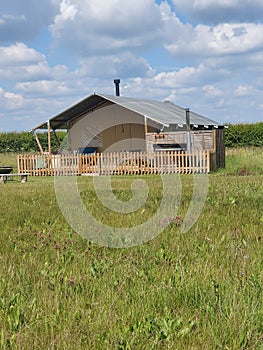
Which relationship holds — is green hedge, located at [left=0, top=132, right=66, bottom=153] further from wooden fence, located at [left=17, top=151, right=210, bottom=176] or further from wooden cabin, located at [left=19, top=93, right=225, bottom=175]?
wooden fence, located at [left=17, top=151, right=210, bottom=176]

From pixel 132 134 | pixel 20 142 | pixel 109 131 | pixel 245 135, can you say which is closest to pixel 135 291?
pixel 132 134

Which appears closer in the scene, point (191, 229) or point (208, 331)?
point (208, 331)

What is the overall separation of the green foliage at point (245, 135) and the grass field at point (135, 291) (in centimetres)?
3872

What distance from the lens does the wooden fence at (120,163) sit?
2561 centimetres

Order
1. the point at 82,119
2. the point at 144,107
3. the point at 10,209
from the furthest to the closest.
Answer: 1. the point at 82,119
2. the point at 144,107
3. the point at 10,209

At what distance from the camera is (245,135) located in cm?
4506

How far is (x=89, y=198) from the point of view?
11.2 metres

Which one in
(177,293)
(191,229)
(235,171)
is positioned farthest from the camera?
(235,171)

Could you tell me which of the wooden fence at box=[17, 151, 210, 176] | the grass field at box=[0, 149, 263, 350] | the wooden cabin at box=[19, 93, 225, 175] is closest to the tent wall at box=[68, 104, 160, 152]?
the wooden cabin at box=[19, 93, 225, 175]

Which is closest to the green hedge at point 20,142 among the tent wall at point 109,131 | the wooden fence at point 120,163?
the tent wall at point 109,131

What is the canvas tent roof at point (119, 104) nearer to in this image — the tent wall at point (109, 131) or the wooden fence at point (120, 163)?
the tent wall at point (109, 131)

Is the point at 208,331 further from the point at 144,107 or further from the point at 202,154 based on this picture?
the point at 144,107

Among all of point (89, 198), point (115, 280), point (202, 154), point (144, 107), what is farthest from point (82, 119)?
point (115, 280)

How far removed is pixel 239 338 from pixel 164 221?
4.15 m
